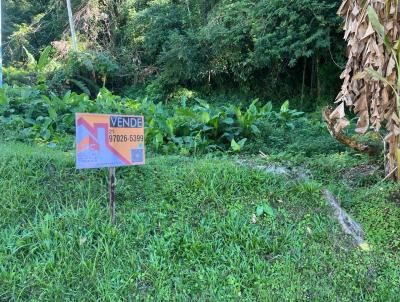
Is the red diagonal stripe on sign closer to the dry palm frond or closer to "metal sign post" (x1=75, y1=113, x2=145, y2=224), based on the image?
"metal sign post" (x1=75, y1=113, x2=145, y2=224)

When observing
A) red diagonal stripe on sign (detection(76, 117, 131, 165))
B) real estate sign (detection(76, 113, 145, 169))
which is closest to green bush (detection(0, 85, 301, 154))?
real estate sign (detection(76, 113, 145, 169))

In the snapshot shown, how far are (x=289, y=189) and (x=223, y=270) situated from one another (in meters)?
1.30

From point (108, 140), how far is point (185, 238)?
3.40 feet

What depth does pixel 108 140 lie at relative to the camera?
347cm

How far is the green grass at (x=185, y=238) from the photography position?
9.82 feet

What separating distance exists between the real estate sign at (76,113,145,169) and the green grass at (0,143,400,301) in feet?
1.56

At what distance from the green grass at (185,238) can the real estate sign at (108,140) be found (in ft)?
1.56

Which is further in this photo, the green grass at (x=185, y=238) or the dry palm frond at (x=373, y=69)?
the dry palm frond at (x=373, y=69)

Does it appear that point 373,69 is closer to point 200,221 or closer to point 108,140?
point 200,221

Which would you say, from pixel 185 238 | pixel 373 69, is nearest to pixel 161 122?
pixel 373 69

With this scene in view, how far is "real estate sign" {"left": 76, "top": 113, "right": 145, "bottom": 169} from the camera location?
10.8ft

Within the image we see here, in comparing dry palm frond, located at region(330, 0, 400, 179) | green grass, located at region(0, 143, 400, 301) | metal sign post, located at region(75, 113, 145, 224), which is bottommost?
green grass, located at region(0, 143, 400, 301)

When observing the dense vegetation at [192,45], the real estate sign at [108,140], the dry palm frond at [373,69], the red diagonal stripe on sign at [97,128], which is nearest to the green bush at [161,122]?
the dry palm frond at [373,69]

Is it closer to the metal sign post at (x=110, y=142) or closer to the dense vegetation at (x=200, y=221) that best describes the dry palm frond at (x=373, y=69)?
the dense vegetation at (x=200, y=221)
